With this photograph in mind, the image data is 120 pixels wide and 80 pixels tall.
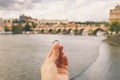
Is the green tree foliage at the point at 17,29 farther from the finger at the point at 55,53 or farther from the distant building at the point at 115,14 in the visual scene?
the finger at the point at 55,53

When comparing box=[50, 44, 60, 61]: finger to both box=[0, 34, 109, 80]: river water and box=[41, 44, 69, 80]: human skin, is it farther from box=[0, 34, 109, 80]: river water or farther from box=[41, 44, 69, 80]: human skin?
box=[0, 34, 109, 80]: river water

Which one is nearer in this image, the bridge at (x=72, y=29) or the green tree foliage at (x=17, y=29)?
the bridge at (x=72, y=29)

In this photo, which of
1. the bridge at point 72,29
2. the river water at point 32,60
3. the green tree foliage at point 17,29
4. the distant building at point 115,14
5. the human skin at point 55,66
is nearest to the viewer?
the human skin at point 55,66

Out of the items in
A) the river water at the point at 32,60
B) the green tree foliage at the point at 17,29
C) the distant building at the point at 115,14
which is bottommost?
the green tree foliage at the point at 17,29

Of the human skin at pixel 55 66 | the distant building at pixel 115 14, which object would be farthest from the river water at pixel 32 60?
the distant building at pixel 115 14

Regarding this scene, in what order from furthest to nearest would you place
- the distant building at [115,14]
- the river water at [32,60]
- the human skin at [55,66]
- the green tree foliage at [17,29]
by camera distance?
1. the green tree foliage at [17,29]
2. the distant building at [115,14]
3. the river water at [32,60]
4. the human skin at [55,66]

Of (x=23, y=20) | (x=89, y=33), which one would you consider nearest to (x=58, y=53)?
(x=89, y=33)

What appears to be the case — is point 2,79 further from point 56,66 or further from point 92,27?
point 92,27

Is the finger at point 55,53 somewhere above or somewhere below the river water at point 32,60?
above

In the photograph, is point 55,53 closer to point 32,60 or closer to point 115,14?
point 32,60
